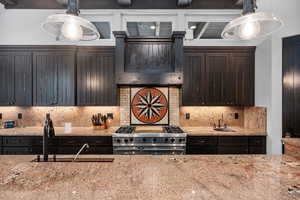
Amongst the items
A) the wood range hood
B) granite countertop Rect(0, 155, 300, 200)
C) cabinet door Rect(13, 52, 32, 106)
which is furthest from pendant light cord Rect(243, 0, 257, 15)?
cabinet door Rect(13, 52, 32, 106)

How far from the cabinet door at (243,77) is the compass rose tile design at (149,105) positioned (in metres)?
1.36

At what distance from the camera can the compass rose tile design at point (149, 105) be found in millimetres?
3867

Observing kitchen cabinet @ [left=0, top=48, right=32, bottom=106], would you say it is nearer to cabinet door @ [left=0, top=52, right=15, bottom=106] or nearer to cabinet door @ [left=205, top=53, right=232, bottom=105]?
cabinet door @ [left=0, top=52, right=15, bottom=106]

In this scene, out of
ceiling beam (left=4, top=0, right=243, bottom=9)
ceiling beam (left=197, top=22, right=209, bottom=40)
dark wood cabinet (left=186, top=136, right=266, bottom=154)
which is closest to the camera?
dark wood cabinet (left=186, top=136, right=266, bottom=154)

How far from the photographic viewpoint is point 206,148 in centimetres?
322

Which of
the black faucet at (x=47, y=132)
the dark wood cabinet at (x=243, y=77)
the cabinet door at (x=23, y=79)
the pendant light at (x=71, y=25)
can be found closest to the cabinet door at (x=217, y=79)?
Answer: the dark wood cabinet at (x=243, y=77)

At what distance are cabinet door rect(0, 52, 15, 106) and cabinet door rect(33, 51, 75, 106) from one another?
43cm

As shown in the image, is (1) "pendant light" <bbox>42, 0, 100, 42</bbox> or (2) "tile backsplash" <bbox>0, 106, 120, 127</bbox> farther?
(2) "tile backsplash" <bbox>0, 106, 120, 127</bbox>

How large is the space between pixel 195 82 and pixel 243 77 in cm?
92

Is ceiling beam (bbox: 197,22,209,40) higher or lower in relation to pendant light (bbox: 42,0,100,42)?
higher

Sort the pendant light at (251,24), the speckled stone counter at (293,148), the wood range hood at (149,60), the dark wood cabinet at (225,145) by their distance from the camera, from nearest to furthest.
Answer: the pendant light at (251,24) → the speckled stone counter at (293,148) → the dark wood cabinet at (225,145) → the wood range hood at (149,60)

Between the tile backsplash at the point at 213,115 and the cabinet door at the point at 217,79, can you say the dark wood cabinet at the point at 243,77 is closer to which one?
the cabinet door at the point at 217,79

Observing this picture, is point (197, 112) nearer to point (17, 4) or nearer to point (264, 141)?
point (264, 141)

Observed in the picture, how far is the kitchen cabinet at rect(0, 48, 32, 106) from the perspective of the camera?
3475mm
